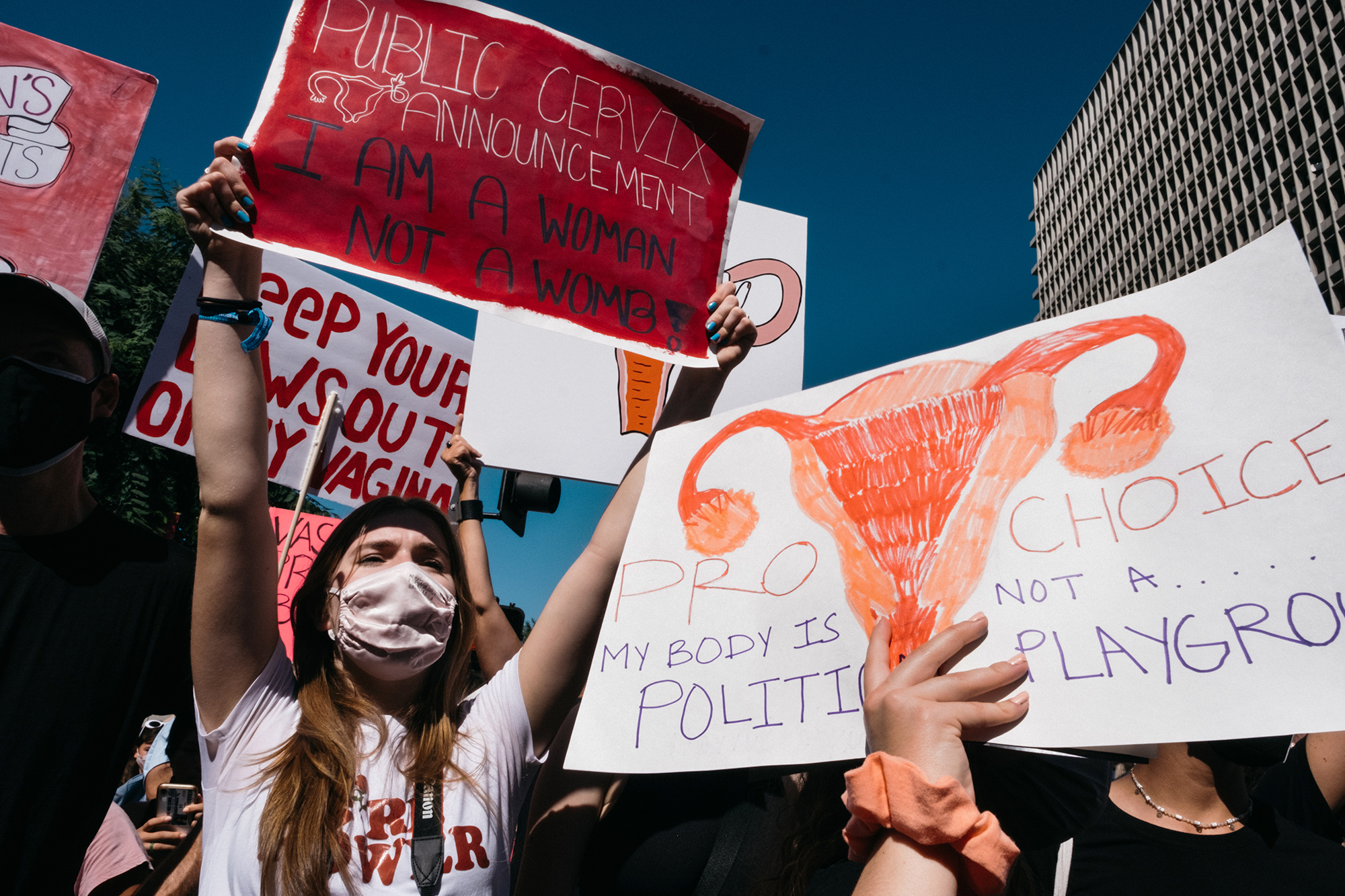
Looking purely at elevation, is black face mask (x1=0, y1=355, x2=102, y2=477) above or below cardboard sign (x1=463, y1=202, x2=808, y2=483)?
below

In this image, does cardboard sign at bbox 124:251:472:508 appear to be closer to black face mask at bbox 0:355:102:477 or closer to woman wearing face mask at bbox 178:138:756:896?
black face mask at bbox 0:355:102:477

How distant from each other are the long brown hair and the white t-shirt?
2cm

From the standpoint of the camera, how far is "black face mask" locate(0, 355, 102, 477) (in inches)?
59.2

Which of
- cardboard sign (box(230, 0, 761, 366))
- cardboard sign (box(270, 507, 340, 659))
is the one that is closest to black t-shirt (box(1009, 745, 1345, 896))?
cardboard sign (box(230, 0, 761, 366))

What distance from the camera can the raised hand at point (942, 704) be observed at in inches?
35.3

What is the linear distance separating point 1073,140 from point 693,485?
266 ft

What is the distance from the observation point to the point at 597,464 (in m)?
3.20

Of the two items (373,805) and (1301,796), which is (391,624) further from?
(1301,796)

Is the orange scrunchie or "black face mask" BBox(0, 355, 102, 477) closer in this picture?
the orange scrunchie

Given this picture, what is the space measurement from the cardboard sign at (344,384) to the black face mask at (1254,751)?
2.94 metres

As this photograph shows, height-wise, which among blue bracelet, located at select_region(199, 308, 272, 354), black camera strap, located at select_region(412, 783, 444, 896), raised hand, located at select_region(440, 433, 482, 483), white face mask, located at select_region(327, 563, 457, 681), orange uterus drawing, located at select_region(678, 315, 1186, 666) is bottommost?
black camera strap, located at select_region(412, 783, 444, 896)

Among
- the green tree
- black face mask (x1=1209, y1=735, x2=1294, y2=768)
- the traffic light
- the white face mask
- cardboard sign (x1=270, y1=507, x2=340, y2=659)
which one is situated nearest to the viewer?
the white face mask

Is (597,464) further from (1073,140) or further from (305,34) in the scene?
(1073,140)

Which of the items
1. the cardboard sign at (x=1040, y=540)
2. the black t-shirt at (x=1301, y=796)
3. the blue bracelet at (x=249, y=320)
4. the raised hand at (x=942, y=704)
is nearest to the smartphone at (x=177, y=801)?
the blue bracelet at (x=249, y=320)
